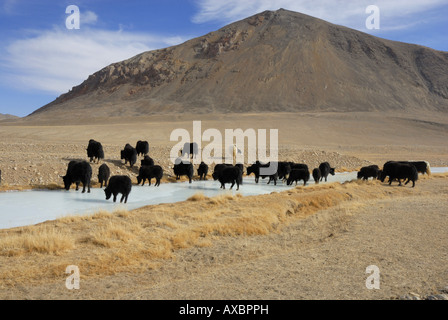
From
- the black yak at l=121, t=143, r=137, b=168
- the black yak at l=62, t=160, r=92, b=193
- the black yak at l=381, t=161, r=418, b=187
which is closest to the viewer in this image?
the black yak at l=62, t=160, r=92, b=193

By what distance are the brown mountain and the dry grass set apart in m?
92.8

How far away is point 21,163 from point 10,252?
12472 millimetres

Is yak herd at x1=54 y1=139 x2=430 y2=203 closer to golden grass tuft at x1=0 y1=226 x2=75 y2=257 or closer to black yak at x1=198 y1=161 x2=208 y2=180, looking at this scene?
black yak at x1=198 y1=161 x2=208 y2=180

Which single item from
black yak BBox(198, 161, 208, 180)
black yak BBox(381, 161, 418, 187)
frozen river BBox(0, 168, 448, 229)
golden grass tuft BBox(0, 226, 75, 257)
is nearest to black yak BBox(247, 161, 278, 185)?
frozen river BBox(0, 168, 448, 229)

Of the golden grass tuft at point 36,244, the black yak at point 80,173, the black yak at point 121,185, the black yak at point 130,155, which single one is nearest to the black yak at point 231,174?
the black yak at point 130,155

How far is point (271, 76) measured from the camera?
12369cm

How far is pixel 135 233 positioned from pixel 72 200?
633cm

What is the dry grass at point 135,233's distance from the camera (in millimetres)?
7113

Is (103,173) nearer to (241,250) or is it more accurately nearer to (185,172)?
(185,172)

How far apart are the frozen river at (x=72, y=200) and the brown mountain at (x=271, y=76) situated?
287 ft

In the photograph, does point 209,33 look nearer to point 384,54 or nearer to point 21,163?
point 384,54

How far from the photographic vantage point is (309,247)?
8672 millimetres

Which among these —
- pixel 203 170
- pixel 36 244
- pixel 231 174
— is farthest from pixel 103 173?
pixel 36 244

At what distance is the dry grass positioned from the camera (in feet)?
23.3
